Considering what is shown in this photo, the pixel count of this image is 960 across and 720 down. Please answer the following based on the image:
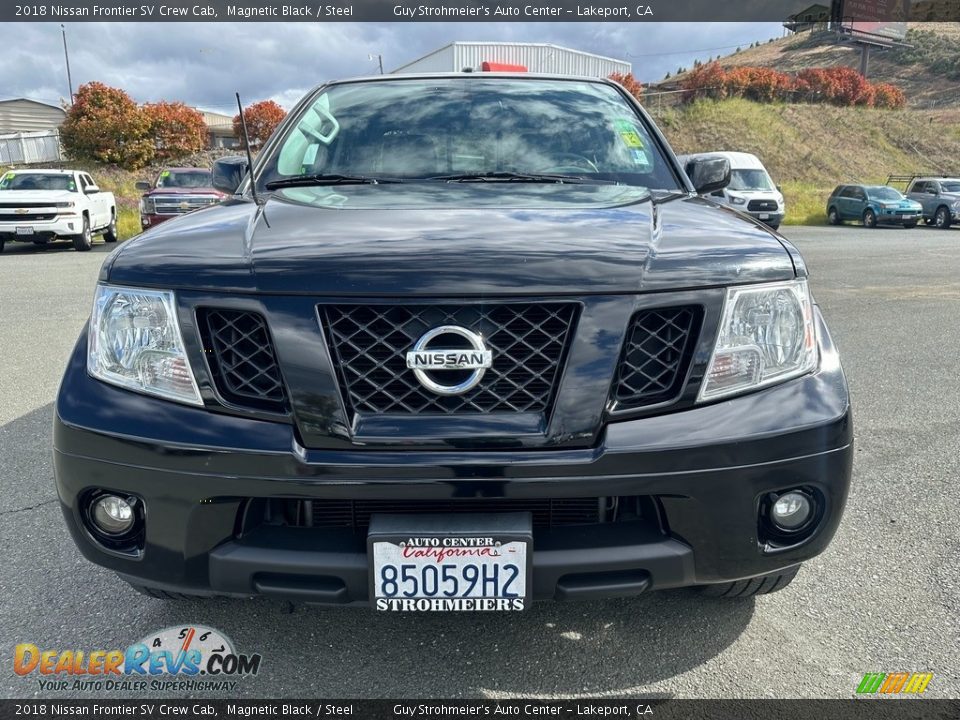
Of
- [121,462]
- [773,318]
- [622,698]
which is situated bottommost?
[622,698]

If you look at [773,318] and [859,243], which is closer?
[773,318]

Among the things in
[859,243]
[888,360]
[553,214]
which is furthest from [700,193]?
[859,243]

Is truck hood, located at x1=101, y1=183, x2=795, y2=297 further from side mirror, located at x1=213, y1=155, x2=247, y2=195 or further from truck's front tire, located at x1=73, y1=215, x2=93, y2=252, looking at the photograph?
truck's front tire, located at x1=73, y1=215, x2=93, y2=252

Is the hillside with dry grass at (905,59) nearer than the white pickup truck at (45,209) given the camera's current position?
No

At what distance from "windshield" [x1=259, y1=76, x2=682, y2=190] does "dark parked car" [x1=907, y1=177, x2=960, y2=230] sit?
25.8 meters

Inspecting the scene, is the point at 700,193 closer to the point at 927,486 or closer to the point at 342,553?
the point at 927,486

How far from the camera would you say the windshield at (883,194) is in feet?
81.1

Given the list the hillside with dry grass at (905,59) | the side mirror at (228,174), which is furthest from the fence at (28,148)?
the hillside with dry grass at (905,59)

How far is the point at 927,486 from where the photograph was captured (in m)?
3.30

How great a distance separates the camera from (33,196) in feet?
47.7

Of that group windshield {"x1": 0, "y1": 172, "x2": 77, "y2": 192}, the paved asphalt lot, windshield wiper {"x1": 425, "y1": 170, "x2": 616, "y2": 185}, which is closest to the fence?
windshield {"x1": 0, "y1": 172, "x2": 77, "y2": 192}

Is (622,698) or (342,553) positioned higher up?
(342,553)

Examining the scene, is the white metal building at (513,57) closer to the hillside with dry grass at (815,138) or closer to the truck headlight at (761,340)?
the hillside with dry grass at (815,138)

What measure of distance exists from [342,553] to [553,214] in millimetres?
1057
